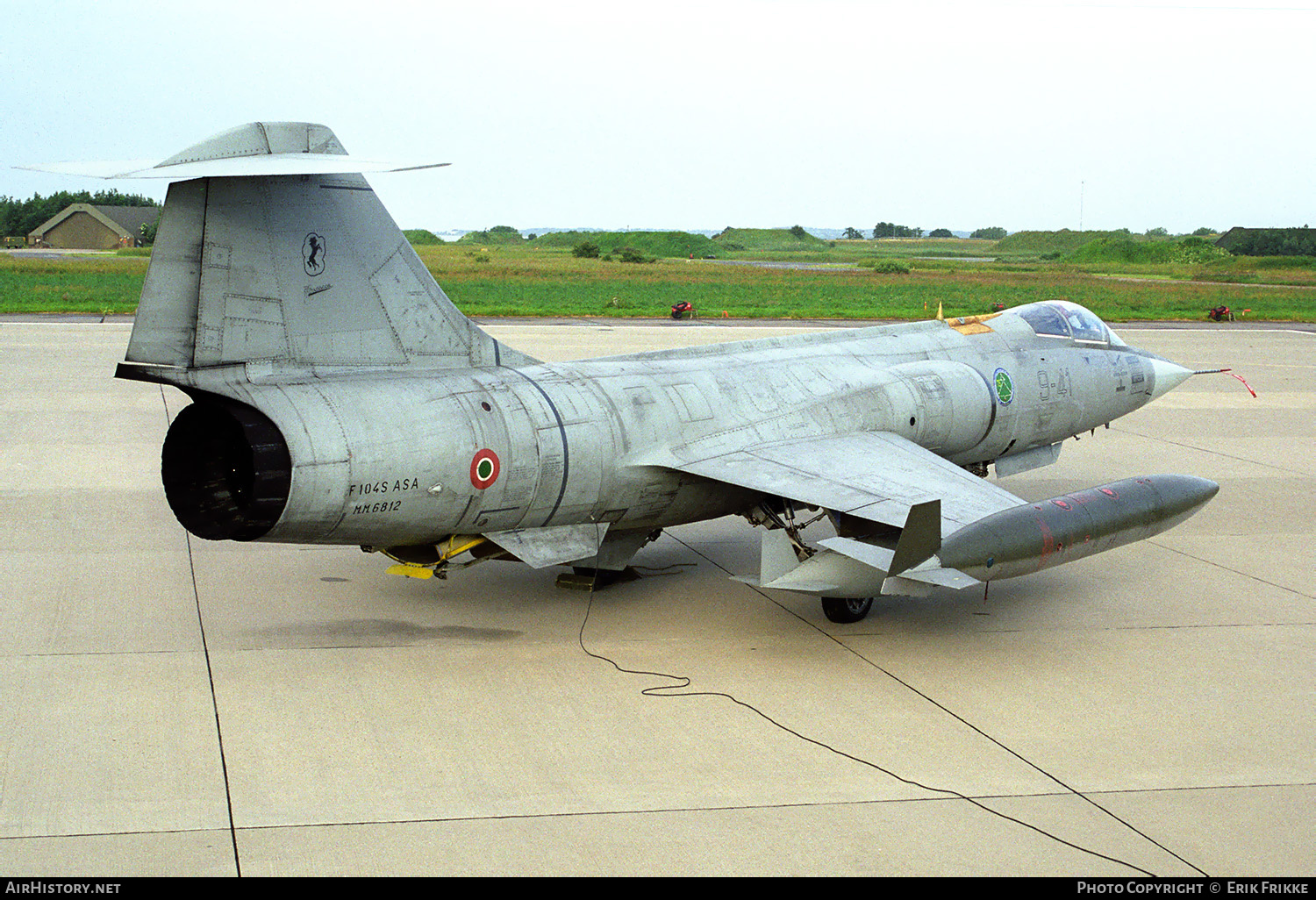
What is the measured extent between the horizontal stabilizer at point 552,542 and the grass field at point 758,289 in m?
30.2

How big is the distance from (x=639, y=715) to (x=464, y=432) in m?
2.33

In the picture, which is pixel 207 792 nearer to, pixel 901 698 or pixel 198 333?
pixel 198 333

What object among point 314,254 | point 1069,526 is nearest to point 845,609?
point 1069,526

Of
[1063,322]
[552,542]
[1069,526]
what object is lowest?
[552,542]

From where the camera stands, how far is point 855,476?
9.85 metres

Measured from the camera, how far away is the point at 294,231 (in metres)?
8.48

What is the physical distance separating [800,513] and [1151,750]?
634 centimetres

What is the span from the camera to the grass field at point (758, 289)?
142 feet

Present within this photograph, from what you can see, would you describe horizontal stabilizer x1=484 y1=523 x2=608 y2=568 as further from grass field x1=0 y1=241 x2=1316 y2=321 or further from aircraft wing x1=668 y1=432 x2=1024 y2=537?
grass field x1=0 y1=241 x2=1316 y2=321

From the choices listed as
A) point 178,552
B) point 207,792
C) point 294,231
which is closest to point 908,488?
point 294,231

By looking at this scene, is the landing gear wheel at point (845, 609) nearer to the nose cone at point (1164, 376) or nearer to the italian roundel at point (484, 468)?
the italian roundel at point (484, 468)

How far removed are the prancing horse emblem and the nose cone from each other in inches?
387

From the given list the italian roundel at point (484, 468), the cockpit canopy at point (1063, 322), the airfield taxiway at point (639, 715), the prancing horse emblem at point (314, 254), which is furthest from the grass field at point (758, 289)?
the italian roundel at point (484, 468)

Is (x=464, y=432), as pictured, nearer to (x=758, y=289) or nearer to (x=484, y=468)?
(x=484, y=468)
